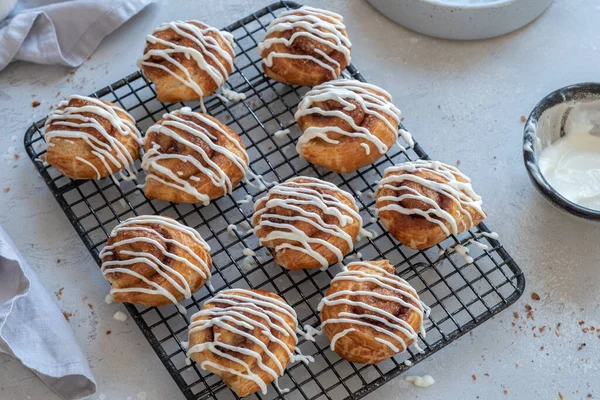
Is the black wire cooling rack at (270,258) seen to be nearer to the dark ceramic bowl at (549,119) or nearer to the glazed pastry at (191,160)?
the glazed pastry at (191,160)

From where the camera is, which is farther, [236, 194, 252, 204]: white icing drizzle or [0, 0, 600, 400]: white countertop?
[236, 194, 252, 204]: white icing drizzle

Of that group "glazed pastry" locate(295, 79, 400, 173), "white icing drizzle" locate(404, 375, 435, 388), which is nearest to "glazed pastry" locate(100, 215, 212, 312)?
"glazed pastry" locate(295, 79, 400, 173)

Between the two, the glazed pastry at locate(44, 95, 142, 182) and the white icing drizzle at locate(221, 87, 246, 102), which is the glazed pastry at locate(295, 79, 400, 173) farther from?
the glazed pastry at locate(44, 95, 142, 182)

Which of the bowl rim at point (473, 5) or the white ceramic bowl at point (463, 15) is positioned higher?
the bowl rim at point (473, 5)

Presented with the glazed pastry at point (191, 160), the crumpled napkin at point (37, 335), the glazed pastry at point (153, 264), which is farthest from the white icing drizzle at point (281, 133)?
the crumpled napkin at point (37, 335)

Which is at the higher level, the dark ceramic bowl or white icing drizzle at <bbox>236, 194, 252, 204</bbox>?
the dark ceramic bowl

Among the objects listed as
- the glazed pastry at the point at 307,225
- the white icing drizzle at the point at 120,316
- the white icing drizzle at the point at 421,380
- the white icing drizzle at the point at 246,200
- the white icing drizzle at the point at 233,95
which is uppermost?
the white icing drizzle at the point at 233,95
